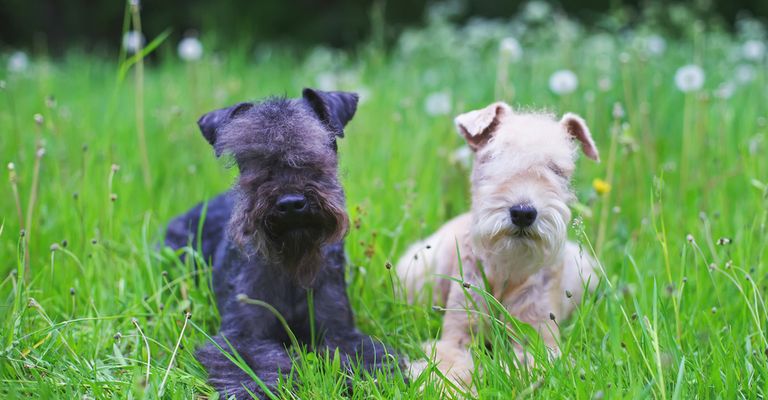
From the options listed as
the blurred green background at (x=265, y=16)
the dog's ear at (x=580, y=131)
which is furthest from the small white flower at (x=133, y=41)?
the blurred green background at (x=265, y=16)

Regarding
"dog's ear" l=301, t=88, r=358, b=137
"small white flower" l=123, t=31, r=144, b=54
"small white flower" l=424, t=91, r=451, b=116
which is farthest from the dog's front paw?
"small white flower" l=424, t=91, r=451, b=116

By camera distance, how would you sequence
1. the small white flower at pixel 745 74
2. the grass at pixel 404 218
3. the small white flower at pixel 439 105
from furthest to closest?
the small white flower at pixel 745 74 → the small white flower at pixel 439 105 → the grass at pixel 404 218

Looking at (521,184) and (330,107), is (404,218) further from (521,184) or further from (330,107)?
(521,184)

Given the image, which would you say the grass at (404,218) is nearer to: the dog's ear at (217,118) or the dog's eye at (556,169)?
the dog's ear at (217,118)

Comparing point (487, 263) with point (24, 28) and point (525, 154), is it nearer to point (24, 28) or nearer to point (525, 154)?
point (525, 154)

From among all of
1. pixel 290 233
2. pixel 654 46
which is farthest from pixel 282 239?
pixel 654 46

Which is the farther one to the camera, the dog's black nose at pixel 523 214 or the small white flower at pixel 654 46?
the small white flower at pixel 654 46

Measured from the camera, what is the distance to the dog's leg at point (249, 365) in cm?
276

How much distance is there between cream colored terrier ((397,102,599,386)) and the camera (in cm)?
283

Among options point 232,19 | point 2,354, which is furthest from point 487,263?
point 232,19

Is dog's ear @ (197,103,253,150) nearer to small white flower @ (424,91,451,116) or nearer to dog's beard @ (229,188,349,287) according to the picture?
dog's beard @ (229,188,349,287)

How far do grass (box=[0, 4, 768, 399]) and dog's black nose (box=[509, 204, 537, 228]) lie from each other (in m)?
0.25

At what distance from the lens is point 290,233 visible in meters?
2.84

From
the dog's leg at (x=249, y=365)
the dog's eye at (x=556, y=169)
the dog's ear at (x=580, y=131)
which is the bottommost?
the dog's leg at (x=249, y=365)
